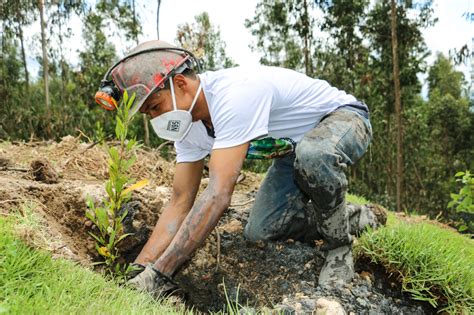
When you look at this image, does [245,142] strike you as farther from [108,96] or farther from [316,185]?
[108,96]

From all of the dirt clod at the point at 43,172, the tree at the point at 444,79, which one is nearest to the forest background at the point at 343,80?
the tree at the point at 444,79

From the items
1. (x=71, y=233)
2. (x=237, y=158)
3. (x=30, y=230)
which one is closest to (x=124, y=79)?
(x=237, y=158)

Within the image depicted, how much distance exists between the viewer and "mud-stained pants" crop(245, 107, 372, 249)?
2602mm

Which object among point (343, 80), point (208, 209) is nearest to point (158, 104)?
point (208, 209)

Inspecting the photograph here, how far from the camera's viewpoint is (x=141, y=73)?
2404mm

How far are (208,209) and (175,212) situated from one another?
0.63m

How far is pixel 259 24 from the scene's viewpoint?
86.6ft

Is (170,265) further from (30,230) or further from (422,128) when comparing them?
(422,128)

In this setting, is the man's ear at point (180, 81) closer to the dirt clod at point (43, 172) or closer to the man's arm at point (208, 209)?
the man's arm at point (208, 209)

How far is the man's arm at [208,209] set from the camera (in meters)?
2.28

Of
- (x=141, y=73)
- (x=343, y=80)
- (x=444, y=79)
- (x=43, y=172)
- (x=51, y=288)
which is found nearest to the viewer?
(x=51, y=288)

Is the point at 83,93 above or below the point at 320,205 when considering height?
above

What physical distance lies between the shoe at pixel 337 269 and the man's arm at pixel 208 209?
2.75ft

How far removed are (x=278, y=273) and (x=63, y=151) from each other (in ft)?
10.4
